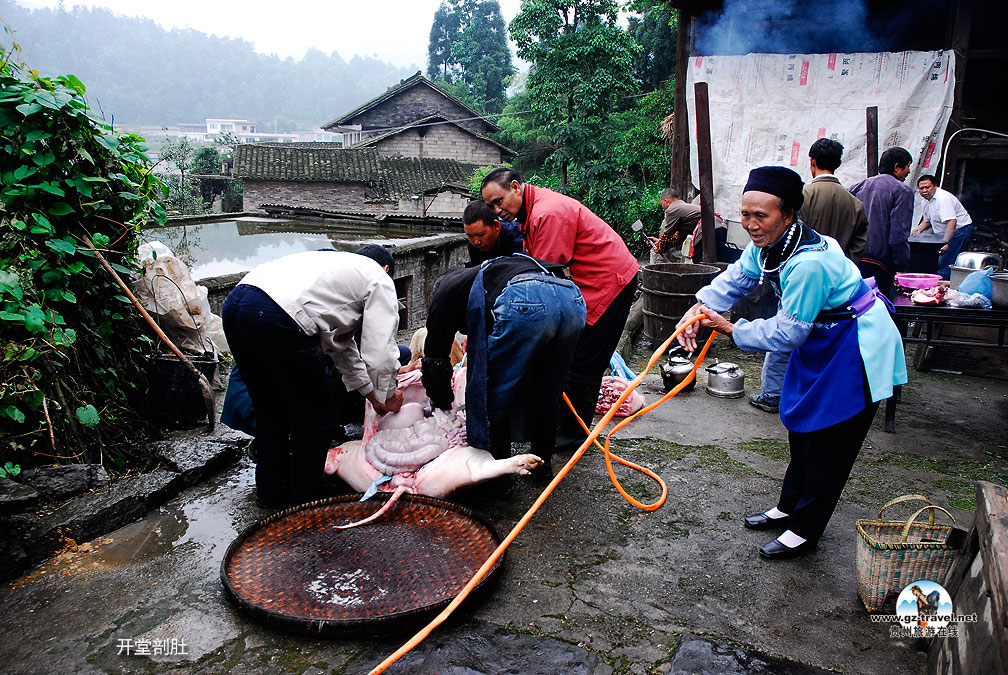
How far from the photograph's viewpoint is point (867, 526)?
Answer: 3150 mm

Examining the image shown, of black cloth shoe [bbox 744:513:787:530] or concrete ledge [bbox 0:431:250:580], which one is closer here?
concrete ledge [bbox 0:431:250:580]

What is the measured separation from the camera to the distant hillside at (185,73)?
98.4 metres

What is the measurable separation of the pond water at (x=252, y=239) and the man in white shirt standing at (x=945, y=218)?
7.85 meters

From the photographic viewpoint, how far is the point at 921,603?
9.48ft

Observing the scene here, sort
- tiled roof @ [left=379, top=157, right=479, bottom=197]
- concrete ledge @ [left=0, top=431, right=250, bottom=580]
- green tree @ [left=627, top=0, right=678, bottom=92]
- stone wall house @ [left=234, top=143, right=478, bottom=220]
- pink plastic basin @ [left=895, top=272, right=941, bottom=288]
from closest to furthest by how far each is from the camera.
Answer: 1. concrete ledge @ [left=0, top=431, right=250, bottom=580]
2. pink plastic basin @ [left=895, top=272, right=941, bottom=288]
3. stone wall house @ [left=234, top=143, right=478, bottom=220]
4. green tree @ [left=627, top=0, right=678, bottom=92]
5. tiled roof @ [left=379, top=157, right=479, bottom=197]

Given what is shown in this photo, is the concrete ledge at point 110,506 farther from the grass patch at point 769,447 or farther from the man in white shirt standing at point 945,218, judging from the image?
the man in white shirt standing at point 945,218

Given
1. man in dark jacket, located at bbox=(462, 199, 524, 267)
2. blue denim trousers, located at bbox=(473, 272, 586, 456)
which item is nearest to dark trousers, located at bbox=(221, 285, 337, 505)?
blue denim trousers, located at bbox=(473, 272, 586, 456)

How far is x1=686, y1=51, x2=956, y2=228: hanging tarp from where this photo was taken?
29.9 feet

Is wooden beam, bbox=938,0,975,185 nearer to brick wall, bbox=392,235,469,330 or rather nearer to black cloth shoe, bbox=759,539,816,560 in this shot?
black cloth shoe, bbox=759,539,816,560

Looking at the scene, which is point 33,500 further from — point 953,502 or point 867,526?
point 953,502

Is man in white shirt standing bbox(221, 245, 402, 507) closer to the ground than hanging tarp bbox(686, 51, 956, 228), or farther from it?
closer to the ground

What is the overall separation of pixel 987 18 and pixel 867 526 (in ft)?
38.8

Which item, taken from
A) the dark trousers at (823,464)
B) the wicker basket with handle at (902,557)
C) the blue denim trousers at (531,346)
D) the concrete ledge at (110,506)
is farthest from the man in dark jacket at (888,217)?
the concrete ledge at (110,506)

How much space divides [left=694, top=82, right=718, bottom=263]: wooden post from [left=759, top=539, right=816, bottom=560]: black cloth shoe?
18.0ft
